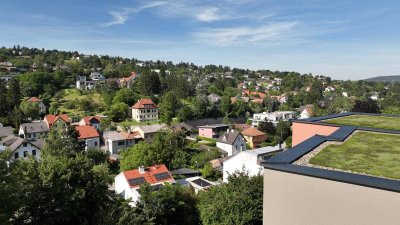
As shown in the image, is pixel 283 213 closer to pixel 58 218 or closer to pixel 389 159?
pixel 389 159

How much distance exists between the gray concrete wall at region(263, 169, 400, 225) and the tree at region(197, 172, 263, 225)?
783 cm

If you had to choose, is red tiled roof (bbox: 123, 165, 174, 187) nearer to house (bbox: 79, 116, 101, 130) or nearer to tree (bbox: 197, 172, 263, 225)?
tree (bbox: 197, 172, 263, 225)

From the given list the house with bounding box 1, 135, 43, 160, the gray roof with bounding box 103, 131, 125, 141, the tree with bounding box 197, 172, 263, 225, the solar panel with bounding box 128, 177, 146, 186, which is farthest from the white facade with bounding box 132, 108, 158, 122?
the tree with bounding box 197, 172, 263, 225

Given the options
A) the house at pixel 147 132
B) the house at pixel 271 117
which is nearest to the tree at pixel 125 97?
the house at pixel 147 132

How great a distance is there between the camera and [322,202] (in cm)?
634

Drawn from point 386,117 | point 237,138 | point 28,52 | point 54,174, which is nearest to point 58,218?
point 54,174

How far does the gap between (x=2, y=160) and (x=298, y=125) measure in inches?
448

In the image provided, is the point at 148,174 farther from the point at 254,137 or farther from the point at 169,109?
the point at 169,109

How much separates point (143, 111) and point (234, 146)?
24527 mm

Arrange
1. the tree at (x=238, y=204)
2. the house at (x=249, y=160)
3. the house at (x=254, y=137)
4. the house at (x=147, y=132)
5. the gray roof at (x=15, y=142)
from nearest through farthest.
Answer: the tree at (x=238, y=204)
the house at (x=249, y=160)
the gray roof at (x=15, y=142)
the house at (x=147, y=132)
the house at (x=254, y=137)

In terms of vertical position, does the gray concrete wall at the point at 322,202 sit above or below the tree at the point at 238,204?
above

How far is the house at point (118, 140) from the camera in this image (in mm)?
39562

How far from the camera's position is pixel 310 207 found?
6.48 m

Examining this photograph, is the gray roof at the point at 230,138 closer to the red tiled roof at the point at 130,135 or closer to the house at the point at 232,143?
the house at the point at 232,143
